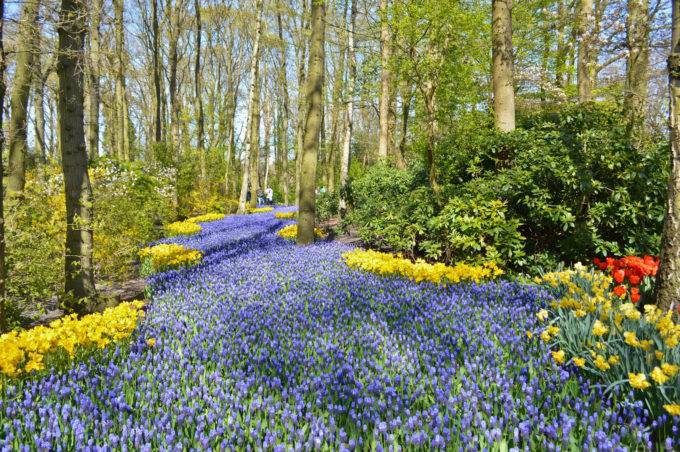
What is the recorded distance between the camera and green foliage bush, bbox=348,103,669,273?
4.75 meters

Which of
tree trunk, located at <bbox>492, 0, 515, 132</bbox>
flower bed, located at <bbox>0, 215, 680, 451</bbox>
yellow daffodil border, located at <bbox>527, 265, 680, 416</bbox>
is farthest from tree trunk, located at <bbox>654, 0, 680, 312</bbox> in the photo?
tree trunk, located at <bbox>492, 0, 515, 132</bbox>

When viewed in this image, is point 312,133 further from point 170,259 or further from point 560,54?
point 560,54

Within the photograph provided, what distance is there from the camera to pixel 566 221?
15.9ft

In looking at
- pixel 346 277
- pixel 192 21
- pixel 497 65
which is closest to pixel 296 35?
pixel 192 21

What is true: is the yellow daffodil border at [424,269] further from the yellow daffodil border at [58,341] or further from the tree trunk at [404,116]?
the tree trunk at [404,116]

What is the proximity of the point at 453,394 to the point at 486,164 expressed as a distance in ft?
16.2

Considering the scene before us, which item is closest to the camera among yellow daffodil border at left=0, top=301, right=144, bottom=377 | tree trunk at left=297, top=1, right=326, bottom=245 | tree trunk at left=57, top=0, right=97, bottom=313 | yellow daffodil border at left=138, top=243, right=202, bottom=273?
yellow daffodil border at left=0, top=301, right=144, bottom=377

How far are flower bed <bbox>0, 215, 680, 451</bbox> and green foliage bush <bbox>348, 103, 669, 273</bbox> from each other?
1.26 metres

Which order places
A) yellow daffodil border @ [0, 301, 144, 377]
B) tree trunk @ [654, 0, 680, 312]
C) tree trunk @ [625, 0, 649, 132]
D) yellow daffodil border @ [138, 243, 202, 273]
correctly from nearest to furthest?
yellow daffodil border @ [0, 301, 144, 377]
tree trunk @ [654, 0, 680, 312]
yellow daffodil border @ [138, 243, 202, 273]
tree trunk @ [625, 0, 649, 132]

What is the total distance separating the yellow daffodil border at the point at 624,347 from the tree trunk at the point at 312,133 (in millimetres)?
5378

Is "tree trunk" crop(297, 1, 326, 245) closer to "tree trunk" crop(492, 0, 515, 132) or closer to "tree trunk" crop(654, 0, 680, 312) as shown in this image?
"tree trunk" crop(492, 0, 515, 132)

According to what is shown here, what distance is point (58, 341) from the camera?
3.11 m

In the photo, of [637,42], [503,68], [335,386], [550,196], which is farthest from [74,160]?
[637,42]

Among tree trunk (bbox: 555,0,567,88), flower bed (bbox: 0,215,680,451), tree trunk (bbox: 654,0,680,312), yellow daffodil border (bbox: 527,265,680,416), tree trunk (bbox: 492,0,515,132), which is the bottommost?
flower bed (bbox: 0,215,680,451)
